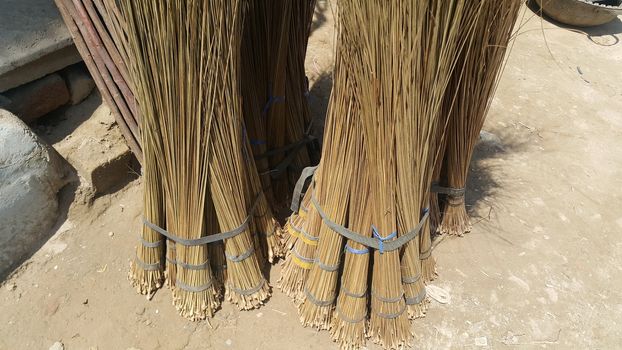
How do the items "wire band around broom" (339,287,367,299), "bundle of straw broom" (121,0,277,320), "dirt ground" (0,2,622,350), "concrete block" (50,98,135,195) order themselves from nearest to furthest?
"bundle of straw broom" (121,0,277,320), "wire band around broom" (339,287,367,299), "dirt ground" (0,2,622,350), "concrete block" (50,98,135,195)

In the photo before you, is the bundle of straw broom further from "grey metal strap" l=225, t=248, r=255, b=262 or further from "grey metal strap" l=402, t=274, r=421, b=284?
"grey metal strap" l=402, t=274, r=421, b=284

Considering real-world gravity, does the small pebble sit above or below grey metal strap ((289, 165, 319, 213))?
below

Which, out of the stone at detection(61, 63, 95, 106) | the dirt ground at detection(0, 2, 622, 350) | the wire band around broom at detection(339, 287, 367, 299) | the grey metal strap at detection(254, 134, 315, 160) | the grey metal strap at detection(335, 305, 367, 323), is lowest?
the dirt ground at detection(0, 2, 622, 350)

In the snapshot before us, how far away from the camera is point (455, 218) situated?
71.5 inches

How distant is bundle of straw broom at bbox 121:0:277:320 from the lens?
114 centimetres

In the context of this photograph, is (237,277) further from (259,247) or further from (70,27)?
(70,27)

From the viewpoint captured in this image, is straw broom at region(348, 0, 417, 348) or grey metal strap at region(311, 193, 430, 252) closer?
straw broom at region(348, 0, 417, 348)

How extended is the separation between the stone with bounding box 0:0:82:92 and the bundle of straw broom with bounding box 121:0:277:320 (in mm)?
815

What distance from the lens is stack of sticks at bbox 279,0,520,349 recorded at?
3.49 feet

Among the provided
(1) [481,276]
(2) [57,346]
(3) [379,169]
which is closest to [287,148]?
(3) [379,169]

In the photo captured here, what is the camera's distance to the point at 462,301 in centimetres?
164

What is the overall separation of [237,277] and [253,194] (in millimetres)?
281

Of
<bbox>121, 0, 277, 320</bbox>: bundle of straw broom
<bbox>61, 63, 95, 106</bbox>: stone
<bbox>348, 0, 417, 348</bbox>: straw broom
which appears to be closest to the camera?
<bbox>348, 0, 417, 348</bbox>: straw broom

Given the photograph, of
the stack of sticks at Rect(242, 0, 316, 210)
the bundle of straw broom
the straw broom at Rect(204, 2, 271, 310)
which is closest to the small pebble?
the bundle of straw broom
